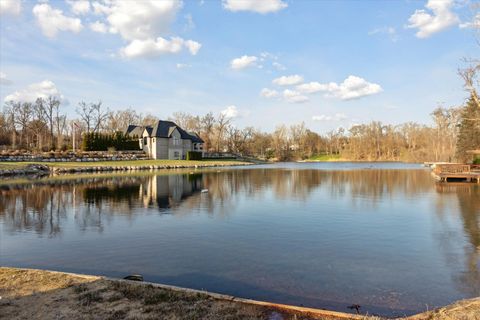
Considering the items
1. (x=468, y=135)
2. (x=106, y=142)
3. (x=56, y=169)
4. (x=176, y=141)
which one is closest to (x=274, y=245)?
(x=56, y=169)

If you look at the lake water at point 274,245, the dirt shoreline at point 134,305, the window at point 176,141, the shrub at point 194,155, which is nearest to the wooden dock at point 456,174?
the lake water at point 274,245

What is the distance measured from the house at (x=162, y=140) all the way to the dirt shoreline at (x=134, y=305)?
61.7 m

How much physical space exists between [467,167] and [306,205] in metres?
25.0

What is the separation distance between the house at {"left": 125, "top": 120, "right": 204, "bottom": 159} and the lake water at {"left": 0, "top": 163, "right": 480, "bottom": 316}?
4813 centimetres

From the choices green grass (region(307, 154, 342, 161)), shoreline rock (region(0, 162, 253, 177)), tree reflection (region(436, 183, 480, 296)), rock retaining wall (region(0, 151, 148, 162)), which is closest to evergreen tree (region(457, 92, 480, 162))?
tree reflection (region(436, 183, 480, 296))

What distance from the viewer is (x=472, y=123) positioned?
44.6m

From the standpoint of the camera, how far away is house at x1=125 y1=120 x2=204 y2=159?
67.2 metres

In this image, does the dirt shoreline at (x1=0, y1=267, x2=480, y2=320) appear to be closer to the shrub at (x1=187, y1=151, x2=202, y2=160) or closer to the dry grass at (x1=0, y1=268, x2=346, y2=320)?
the dry grass at (x1=0, y1=268, x2=346, y2=320)

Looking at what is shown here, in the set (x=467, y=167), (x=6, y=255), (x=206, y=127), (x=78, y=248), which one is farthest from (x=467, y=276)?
(x=206, y=127)

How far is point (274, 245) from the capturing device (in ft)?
34.3

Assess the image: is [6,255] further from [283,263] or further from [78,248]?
[283,263]

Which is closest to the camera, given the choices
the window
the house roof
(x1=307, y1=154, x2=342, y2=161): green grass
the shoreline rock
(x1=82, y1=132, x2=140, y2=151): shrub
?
the shoreline rock

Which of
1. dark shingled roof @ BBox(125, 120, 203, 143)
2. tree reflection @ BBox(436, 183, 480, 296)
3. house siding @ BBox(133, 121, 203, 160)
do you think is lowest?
tree reflection @ BBox(436, 183, 480, 296)

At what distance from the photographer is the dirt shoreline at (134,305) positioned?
5242 millimetres
